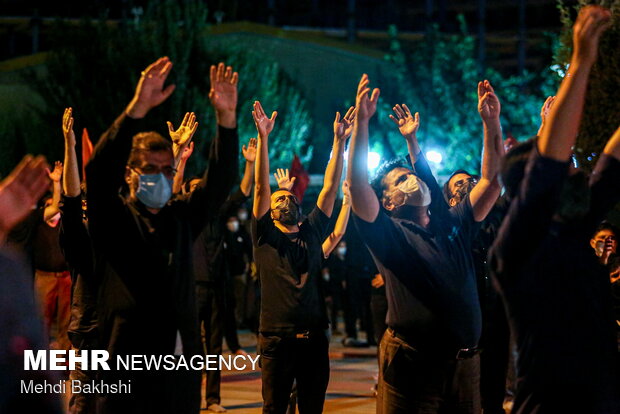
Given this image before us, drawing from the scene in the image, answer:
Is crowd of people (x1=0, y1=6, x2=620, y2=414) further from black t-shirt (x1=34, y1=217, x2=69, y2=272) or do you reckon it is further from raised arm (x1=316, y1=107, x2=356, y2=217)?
black t-shirt (x1=34, y1=217, x2=69, y2=272)

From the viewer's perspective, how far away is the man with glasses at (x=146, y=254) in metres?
4.79

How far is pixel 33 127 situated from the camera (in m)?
33.1

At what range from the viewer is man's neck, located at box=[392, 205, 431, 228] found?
6.20 m

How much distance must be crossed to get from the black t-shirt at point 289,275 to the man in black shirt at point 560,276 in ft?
12.1

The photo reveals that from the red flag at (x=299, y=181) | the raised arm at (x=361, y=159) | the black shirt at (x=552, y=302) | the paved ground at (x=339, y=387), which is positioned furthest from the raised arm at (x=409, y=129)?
the red flag at (x=299, y=181)

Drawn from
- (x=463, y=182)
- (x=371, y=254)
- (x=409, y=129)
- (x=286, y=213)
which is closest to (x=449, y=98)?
(x=463, y=182)

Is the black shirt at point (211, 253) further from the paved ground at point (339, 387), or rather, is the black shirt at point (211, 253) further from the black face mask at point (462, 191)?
the black face mask at point (462, 191)

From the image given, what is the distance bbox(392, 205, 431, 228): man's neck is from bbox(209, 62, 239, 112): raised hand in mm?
1581

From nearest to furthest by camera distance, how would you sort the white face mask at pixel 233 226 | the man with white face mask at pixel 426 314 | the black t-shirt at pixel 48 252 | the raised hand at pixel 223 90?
the raised hand at pixel 223 90, the man with white face mask at pixel 426 314, the black t-shirt at pixel 48 252, the white face mask at pixel 233 226

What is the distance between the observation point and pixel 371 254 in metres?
6.02

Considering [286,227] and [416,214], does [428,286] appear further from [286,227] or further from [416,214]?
[286,227]

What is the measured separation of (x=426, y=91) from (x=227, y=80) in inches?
1372

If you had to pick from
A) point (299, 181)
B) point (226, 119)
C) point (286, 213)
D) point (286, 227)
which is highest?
point (226, 119)

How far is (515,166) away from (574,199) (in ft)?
0.98
